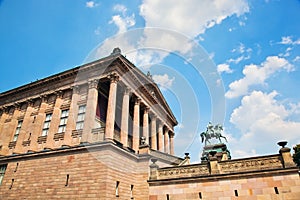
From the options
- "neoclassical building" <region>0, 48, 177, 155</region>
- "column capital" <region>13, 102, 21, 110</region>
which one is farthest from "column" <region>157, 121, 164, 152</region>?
"column capital" <region>13, 102, 21, 110</region>

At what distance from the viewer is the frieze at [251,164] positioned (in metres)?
14.6

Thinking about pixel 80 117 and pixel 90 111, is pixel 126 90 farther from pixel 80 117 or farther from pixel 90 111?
pixel 80 117

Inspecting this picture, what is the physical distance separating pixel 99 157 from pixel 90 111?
531 cm

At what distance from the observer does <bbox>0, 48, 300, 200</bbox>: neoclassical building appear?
1494 centimetres

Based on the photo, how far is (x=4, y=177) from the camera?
20.5m

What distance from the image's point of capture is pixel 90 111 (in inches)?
814

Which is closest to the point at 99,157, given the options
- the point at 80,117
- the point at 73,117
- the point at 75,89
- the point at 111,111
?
the point at 111,111

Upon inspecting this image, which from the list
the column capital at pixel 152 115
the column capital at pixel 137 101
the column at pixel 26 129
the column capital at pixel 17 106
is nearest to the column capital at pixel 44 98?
the column at pixel 26 129

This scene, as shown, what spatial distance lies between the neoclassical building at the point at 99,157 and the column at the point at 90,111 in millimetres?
90

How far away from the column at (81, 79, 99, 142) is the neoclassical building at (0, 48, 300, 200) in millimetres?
90

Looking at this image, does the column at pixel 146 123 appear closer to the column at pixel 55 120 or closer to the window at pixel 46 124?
the column at pixel 55 120

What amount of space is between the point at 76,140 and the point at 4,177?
23.8ft

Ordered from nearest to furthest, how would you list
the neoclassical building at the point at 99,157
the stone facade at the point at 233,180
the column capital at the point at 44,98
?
the stone facade at the point at 233,180, the neoclassical building at the point at 99,157, the column capital at the point at 44,98

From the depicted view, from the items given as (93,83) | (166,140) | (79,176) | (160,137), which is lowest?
(79,176)
